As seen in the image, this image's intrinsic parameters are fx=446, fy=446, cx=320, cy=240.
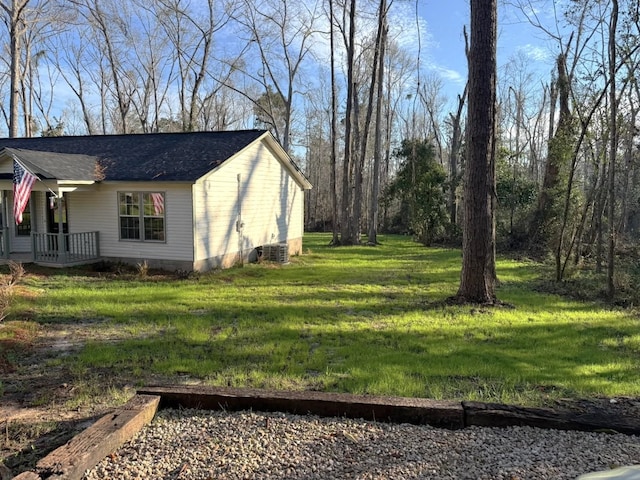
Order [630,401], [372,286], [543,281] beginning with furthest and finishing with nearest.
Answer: [543,281]
[372,286]
[630,401]

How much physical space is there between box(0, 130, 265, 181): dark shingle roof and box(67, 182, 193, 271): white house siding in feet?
1.20

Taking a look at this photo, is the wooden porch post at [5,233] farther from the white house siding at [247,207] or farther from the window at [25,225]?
the white house siding at [247,207]

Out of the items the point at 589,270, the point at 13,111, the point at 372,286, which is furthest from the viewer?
the point at 13,111

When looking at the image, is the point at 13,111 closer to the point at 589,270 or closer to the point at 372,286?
the point at 372,286

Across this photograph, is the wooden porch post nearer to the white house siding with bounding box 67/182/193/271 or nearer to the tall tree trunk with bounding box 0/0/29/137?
the white house siding with bounding box 67/182/193/271

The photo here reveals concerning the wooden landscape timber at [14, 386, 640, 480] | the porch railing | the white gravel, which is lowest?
the white gravel

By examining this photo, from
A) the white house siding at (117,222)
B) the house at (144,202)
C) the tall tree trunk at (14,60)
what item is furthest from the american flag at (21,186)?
the tall tree trunk at (14,60)

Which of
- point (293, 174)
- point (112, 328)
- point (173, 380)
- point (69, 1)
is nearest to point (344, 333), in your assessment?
point (173, 380)

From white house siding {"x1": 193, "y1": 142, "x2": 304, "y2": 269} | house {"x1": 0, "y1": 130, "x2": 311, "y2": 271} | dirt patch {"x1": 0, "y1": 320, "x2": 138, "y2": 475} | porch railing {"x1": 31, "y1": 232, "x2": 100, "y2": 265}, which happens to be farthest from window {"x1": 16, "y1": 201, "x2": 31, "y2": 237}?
dirt patch {"x1": 0, "y1": 320, "x2": 138, "y2": 475}

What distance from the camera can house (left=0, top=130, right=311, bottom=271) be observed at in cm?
1252

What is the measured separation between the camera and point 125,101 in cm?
3669

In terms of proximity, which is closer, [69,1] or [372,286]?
[372,286]

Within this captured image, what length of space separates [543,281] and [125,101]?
35.2m

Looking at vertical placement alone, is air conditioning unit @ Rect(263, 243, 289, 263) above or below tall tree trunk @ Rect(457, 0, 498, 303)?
below
